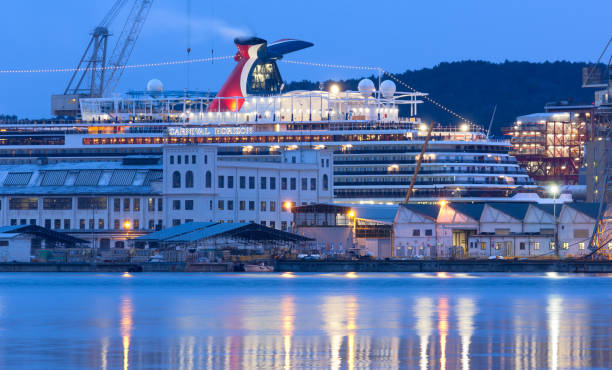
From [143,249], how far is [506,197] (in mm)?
51841

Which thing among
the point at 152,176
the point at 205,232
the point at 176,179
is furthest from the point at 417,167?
the point at 205,232

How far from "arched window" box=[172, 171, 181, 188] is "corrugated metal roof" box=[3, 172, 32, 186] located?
20.6 m

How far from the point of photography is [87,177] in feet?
530

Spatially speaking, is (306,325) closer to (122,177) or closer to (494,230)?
(494,230)

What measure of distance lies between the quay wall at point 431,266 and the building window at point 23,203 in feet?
117

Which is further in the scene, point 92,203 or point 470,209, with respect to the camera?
point 92,203

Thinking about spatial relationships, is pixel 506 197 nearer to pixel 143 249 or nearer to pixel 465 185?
pixel 465 185

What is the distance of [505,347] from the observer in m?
60.2

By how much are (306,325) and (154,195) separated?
86.5 meters

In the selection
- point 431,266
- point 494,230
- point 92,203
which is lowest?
point 431,266

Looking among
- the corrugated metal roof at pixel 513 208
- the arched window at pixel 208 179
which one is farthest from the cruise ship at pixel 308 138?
the arched window at pixel 208 179

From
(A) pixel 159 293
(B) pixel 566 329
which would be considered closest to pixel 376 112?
(A) pixel 159 293

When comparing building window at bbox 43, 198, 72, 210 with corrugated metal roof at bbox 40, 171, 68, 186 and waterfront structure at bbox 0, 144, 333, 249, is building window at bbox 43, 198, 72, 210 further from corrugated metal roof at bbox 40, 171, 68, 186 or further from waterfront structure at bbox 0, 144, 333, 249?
corrugated metal roof at bbox 40, 171, 68, 186

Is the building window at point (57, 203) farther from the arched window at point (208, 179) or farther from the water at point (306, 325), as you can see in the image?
the water at point (306, 325)
